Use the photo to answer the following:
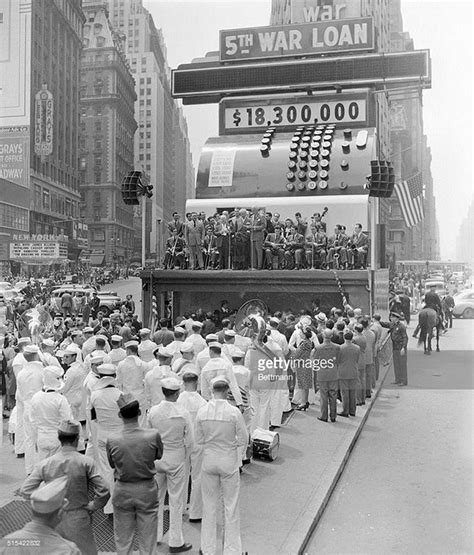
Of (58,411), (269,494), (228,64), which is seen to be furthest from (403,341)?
(228,64)

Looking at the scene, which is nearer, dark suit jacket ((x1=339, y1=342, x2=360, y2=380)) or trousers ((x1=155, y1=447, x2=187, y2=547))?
trousers ((x1=155, y1=447, x2=187, y2=547))

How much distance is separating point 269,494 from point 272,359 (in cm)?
273

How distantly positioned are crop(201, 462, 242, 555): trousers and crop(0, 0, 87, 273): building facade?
633cm

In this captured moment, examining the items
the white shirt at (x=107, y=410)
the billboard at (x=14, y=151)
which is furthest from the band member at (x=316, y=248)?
the white shirt at (x=107, y=410)

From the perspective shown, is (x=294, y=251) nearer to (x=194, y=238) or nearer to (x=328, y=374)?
(x=194, y=238)

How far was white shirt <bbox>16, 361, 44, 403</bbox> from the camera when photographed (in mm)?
8062

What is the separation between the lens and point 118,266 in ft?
51.1

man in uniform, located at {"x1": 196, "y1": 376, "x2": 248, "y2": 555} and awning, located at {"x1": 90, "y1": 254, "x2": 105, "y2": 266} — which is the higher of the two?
awning, located at {"x1": 90, "y1": 254, "x2": 105, "y2": 266}

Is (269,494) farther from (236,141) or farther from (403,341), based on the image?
(236,141)

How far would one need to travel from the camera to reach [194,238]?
54.9 ft

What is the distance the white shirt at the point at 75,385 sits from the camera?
861cm

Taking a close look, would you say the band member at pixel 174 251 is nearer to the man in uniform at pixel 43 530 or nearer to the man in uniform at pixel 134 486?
the man in uniform at pixel 134 486

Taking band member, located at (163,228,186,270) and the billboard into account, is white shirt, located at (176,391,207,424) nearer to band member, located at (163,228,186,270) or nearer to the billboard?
the billboard

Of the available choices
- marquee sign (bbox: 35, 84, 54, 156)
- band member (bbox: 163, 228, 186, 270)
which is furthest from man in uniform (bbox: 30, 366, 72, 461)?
band member (bbox: 163, 228, 186, 270)
